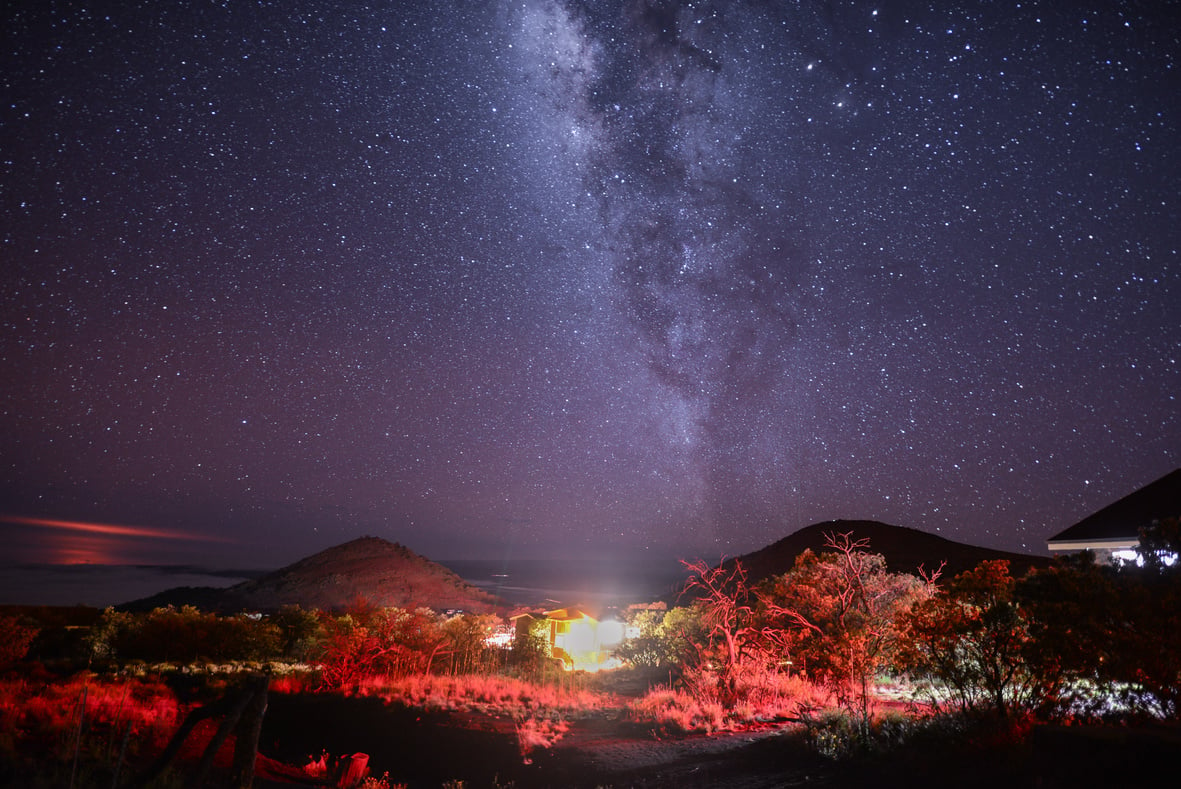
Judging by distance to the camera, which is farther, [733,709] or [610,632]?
[610,632]

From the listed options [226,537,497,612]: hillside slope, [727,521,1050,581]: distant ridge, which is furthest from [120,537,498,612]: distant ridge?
[727,521,1050,581]: distant ridge

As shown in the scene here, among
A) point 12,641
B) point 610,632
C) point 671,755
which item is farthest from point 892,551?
point 12,641

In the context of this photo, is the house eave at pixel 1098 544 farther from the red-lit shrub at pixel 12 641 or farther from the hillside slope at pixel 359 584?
the hillside slope at pixel 359 584

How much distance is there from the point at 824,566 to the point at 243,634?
822 inches

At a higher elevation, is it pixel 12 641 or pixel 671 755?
pixel 12 641

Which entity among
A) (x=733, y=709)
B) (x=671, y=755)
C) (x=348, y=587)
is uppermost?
(x=348, y=587)

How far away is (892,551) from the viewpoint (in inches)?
2547

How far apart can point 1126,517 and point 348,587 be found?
67.3 metres

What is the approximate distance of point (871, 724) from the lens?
9820mm

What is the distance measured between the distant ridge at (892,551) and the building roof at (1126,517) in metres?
30.9

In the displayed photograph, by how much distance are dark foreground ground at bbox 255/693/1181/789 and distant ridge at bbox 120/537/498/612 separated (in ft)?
157

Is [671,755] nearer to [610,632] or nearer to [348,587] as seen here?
[610,632]

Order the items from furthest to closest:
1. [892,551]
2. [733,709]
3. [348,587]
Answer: [348,587] → [892,551] → [733,709]

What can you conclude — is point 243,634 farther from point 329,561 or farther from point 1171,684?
point 329,561
